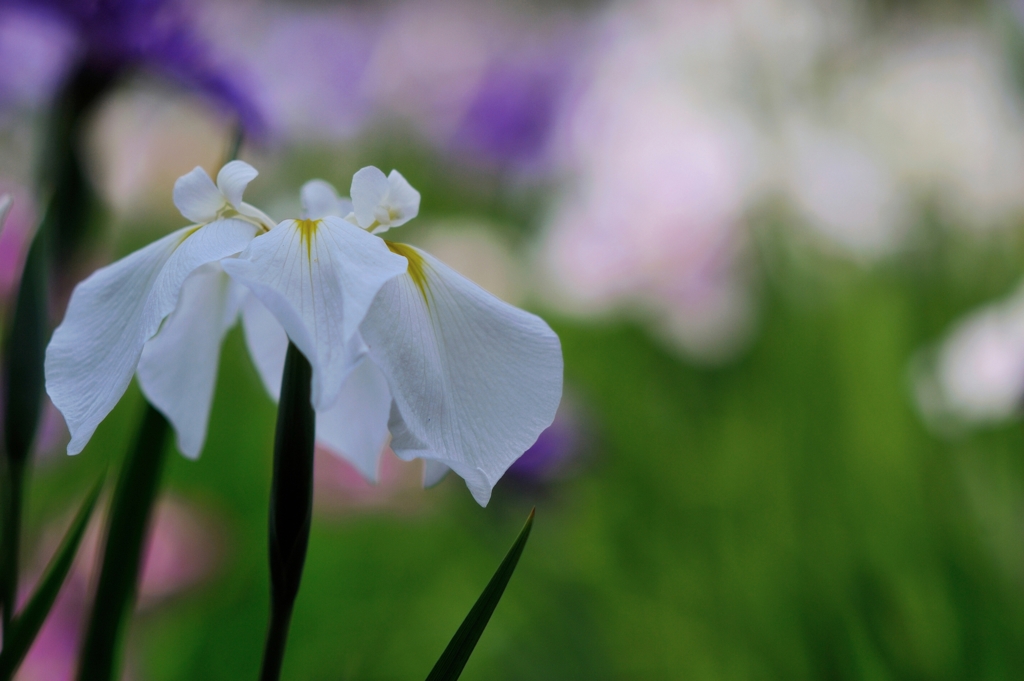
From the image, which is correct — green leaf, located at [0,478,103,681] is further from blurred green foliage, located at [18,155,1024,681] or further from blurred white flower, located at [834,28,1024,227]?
blurred white flower, located at [834,28,1024,227]

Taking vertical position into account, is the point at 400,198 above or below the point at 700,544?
above

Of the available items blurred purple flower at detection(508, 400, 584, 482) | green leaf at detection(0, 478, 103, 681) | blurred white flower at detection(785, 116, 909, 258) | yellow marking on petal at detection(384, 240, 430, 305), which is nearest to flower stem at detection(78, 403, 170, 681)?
green leaf at detection(0, 478, 103, 681)

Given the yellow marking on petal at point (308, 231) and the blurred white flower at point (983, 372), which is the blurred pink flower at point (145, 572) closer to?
the yellow marking on petal at point (308, 231)

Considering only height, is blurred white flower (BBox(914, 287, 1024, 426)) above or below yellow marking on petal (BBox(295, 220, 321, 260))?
below

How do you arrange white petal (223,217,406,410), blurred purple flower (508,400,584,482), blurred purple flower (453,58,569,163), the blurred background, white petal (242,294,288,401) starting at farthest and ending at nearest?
blurred purple flower (453,58,569,163) < blurred purple flower (508,400,584,482) < the blurred background < white petal (242,294,288,401) < white petal (223,217,406,410)

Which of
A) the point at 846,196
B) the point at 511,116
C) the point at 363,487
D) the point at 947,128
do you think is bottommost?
the point at 363,487

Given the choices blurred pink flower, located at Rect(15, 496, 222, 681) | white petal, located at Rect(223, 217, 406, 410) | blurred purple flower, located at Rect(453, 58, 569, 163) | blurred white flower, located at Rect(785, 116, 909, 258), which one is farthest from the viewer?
blurred purple flower, located at Rect(453, 58, 569, 163)

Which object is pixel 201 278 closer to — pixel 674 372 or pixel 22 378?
pixel 22 378

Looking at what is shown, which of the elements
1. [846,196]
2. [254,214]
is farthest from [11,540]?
A: [846,196]

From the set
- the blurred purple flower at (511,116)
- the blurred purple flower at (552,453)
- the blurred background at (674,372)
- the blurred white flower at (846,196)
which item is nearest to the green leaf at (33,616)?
the blurred background at (674,372)
